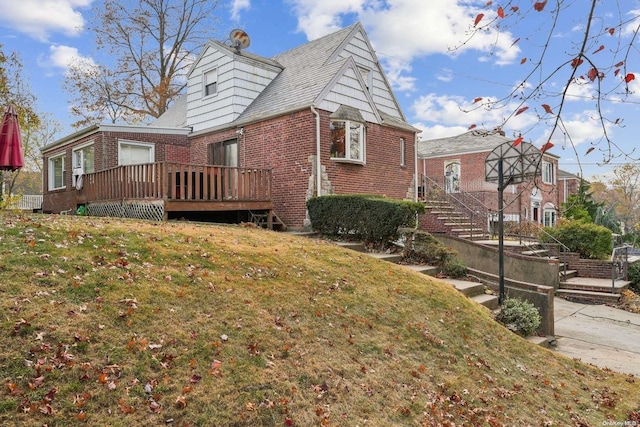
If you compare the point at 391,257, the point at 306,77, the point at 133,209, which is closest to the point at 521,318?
the point at 391,257

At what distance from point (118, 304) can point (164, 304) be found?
439mm

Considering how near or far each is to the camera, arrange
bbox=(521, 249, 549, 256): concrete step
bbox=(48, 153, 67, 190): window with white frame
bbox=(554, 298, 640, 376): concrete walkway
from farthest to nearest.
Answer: bbox=(48, 153, 67, 190): window with white frame, bbox=(521, 249, 549, 256): concrete step, bbox=(554, 298, 640, 376): concrete walkway

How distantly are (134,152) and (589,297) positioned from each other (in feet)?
51.5

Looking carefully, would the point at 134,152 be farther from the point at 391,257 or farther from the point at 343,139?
the point at 391,257

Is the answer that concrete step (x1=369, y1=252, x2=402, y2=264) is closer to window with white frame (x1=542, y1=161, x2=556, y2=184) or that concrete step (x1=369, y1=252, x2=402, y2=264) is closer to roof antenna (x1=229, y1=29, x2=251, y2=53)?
roof antenna (x1=229, y1=29, x2=251, y2=53)

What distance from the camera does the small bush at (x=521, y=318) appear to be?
7.01m

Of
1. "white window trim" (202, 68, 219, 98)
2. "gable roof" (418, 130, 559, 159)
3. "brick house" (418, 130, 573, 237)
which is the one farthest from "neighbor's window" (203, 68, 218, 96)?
"gable roof" (418, 130, 559, 159)

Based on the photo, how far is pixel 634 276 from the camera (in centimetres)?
1308

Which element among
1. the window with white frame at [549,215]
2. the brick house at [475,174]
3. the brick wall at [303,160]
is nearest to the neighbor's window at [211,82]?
the brick wall at [303,160]

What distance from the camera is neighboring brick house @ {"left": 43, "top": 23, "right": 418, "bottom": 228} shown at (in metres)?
12.4

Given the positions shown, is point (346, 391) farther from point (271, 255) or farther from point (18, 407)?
point (271, 255)

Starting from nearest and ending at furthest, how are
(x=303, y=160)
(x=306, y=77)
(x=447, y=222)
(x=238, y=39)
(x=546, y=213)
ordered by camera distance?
(x=303, y=160)
(x=306, y=77)
(x=447, y=222)
(x=238, y=39)
(x=546, y=213)

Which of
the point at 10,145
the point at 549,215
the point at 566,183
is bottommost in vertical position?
the point at 549,215

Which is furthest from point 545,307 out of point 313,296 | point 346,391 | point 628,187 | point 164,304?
point 628,187
